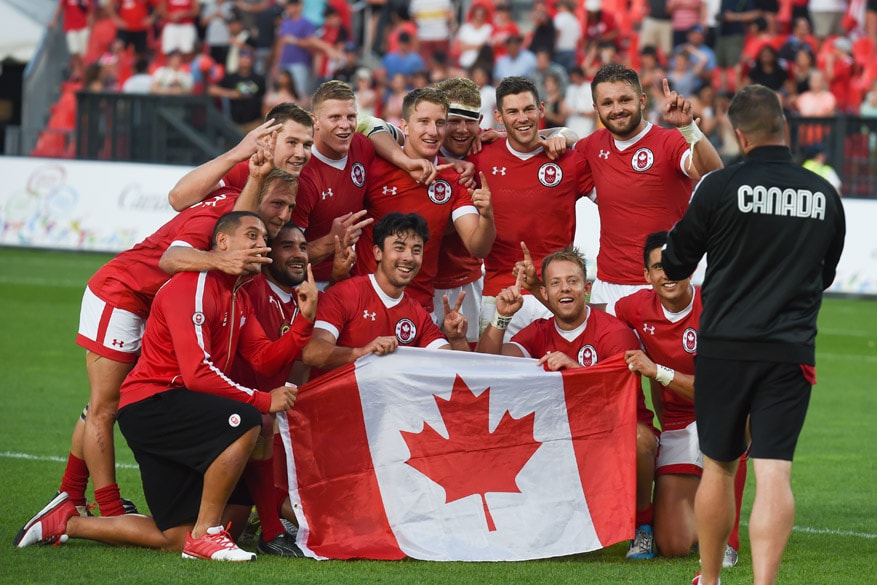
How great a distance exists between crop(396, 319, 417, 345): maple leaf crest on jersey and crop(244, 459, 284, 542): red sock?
39.9 inches

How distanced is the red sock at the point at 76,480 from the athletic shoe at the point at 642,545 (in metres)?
2.87

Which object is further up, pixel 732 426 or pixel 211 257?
pixel 211 257

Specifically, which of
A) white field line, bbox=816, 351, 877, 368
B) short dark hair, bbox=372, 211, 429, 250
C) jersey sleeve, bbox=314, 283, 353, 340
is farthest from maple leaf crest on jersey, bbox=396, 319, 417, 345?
white field line, bbox=816, 351, 877, 368

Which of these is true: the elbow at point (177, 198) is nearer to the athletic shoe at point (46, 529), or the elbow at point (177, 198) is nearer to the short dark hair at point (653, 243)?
the athletic shoe at point (46, 529)

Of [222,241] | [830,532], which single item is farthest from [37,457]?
[830,532]

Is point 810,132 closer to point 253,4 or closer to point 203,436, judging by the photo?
point 253,4

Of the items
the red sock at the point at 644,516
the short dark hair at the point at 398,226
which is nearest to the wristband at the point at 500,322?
the short dark hair at the point at 398,226

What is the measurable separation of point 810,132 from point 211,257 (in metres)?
13.7

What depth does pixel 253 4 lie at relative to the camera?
82.7ft

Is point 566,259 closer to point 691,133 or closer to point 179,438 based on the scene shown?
point 691,133

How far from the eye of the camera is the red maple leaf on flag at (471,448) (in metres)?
6.79

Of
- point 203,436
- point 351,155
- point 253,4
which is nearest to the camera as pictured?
point 203,436

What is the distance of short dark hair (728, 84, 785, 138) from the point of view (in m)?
5.45

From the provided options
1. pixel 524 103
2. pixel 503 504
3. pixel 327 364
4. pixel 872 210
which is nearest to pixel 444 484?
pixel 503 504
